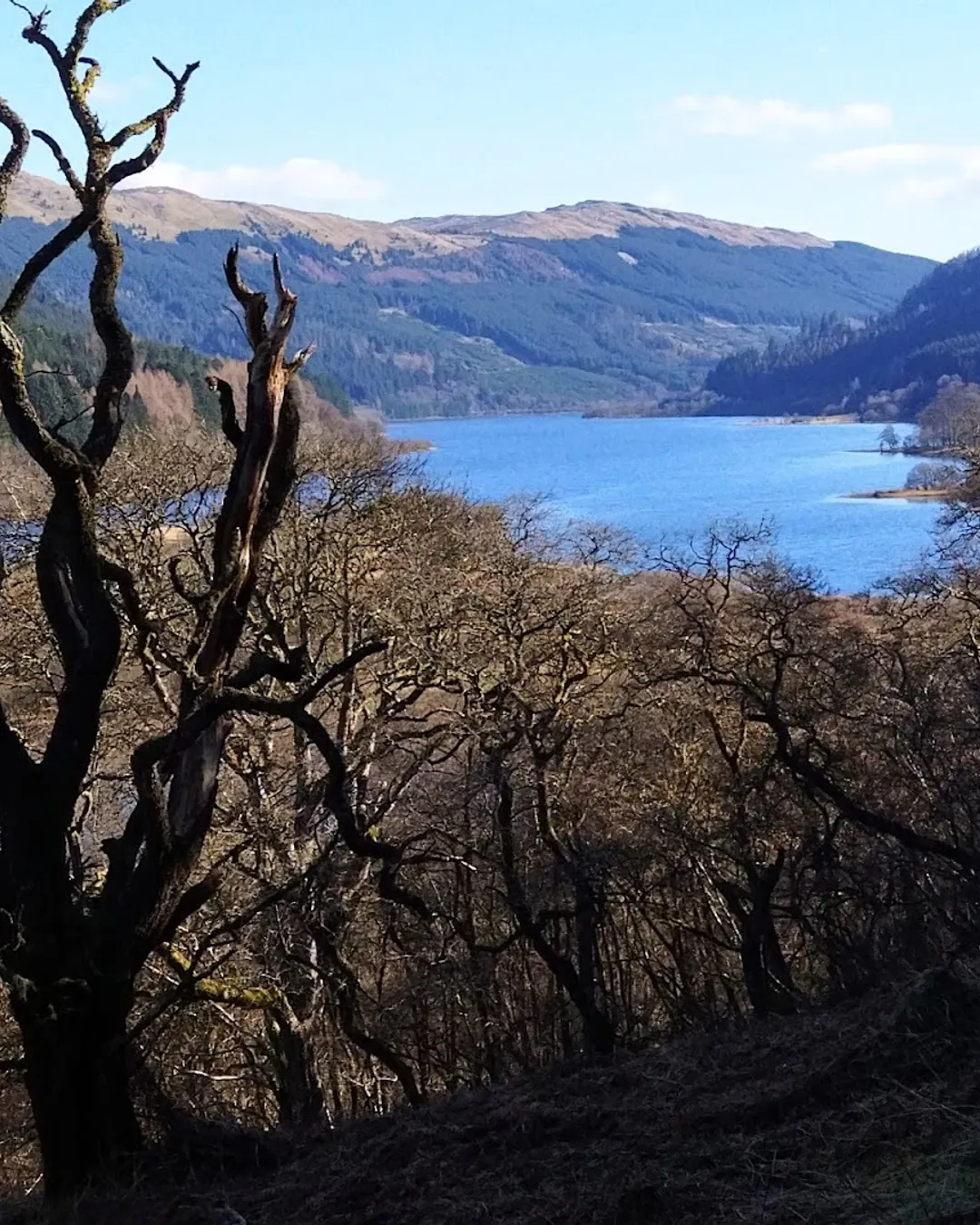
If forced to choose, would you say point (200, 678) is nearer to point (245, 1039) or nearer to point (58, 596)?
point (58, 596)

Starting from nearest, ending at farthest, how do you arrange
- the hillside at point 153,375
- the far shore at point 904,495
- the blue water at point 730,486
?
the blue water at point 730,486 < the hillside at point 153,375 < the far shore at point 904,495

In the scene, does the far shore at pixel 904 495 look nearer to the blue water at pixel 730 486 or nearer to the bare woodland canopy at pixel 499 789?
the blue water at pixel 730 486

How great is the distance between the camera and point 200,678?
28.2ft

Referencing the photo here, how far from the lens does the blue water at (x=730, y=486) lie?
4944cm

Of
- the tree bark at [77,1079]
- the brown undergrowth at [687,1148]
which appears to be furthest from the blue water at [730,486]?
the tree bark at [77,1079]

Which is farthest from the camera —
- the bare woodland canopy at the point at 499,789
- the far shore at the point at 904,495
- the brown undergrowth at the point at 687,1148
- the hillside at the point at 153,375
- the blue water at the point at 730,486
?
the far shore at the point at 904,495

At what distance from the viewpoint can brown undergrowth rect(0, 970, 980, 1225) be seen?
5.62 m

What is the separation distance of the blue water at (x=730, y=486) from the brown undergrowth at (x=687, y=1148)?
2393cm

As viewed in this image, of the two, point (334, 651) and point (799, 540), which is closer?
point (334, 651)

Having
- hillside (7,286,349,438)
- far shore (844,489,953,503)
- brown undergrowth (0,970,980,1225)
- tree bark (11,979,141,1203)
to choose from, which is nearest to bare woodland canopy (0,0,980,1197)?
tree bark (11,979,141,1203)

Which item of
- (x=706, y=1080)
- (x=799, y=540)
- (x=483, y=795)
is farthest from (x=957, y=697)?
(x=799, y=540)

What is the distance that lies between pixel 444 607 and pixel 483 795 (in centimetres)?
297

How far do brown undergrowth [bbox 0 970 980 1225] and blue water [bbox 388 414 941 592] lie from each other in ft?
78.5

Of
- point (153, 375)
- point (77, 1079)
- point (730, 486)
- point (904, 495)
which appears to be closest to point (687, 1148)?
point (77, 1079)
